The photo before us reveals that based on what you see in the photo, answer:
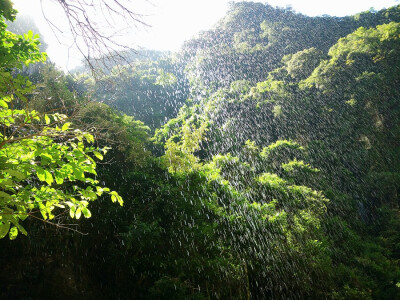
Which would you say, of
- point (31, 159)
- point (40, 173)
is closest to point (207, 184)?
point (31, 159)

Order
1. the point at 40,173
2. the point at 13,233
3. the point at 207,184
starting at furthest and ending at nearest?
the point at 207,184, the point at 13,233, the point at 40,173

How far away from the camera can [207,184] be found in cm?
688

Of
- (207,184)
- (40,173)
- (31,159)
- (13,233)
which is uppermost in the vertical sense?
(207,184)

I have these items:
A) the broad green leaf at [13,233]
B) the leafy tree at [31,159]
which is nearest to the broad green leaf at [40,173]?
the leafy tree at [31,159]

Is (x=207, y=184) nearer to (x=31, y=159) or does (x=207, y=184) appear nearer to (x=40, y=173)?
(x=31, y=159)

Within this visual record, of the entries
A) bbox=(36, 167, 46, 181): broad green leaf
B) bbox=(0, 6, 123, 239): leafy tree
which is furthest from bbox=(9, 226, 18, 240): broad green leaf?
bbox=(36, 167, 46, 181): broad green leaf

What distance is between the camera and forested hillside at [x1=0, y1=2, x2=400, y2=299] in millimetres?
1610

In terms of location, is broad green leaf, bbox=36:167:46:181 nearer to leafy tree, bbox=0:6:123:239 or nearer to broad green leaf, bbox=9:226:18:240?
leafy tree, bbox=0:6:123:239

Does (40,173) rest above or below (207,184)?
below

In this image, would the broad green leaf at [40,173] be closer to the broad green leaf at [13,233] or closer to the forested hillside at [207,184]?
the forested hillside at [207,184]

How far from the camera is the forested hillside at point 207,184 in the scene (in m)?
1.61

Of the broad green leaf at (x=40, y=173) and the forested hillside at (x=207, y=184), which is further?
the forested hillside at (x=207, y=184)

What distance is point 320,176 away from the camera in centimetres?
1505

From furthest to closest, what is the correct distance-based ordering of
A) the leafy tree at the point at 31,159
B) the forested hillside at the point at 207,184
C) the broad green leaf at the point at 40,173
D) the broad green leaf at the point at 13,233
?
the forested hillside at the point at 207,184 < the broad green leaf at the point at 13,233 < the broad green leaf at the point at 40,173 < the leafy tree at the point at 31,159
